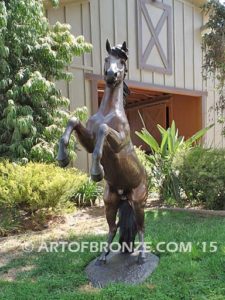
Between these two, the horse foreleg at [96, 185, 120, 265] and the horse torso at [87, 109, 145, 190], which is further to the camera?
the horse foreleg at [96, 185, 120, 265]

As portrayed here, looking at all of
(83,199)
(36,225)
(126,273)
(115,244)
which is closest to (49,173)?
(36,225)

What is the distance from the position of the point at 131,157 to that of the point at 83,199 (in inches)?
145

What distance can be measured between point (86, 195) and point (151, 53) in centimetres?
507

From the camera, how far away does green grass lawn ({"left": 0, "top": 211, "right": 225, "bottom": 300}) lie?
2914mm

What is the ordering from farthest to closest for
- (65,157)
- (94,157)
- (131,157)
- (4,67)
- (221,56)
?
(221,56) < (4,67) < (131,157) < (65,157) < (94,157)

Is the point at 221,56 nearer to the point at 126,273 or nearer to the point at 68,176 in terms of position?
the point at 68,176

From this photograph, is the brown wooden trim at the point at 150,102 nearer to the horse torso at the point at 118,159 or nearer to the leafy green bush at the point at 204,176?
the leafy green bush at the point at 204,176

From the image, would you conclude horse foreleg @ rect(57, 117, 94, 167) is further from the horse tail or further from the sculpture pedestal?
the sculpture pedestal

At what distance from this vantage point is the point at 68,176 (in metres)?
5.53

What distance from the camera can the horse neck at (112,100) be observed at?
9.78 feet

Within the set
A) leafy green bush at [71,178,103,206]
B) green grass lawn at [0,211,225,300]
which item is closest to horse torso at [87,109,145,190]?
green grass lawn at [0,211,225,300]

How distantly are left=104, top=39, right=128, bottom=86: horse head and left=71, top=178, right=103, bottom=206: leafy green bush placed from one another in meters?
3.74

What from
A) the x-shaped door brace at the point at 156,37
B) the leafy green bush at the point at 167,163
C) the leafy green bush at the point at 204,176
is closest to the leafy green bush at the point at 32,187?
the leafy green bush at the point at 167,163

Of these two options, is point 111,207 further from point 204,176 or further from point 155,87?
point 155,87
